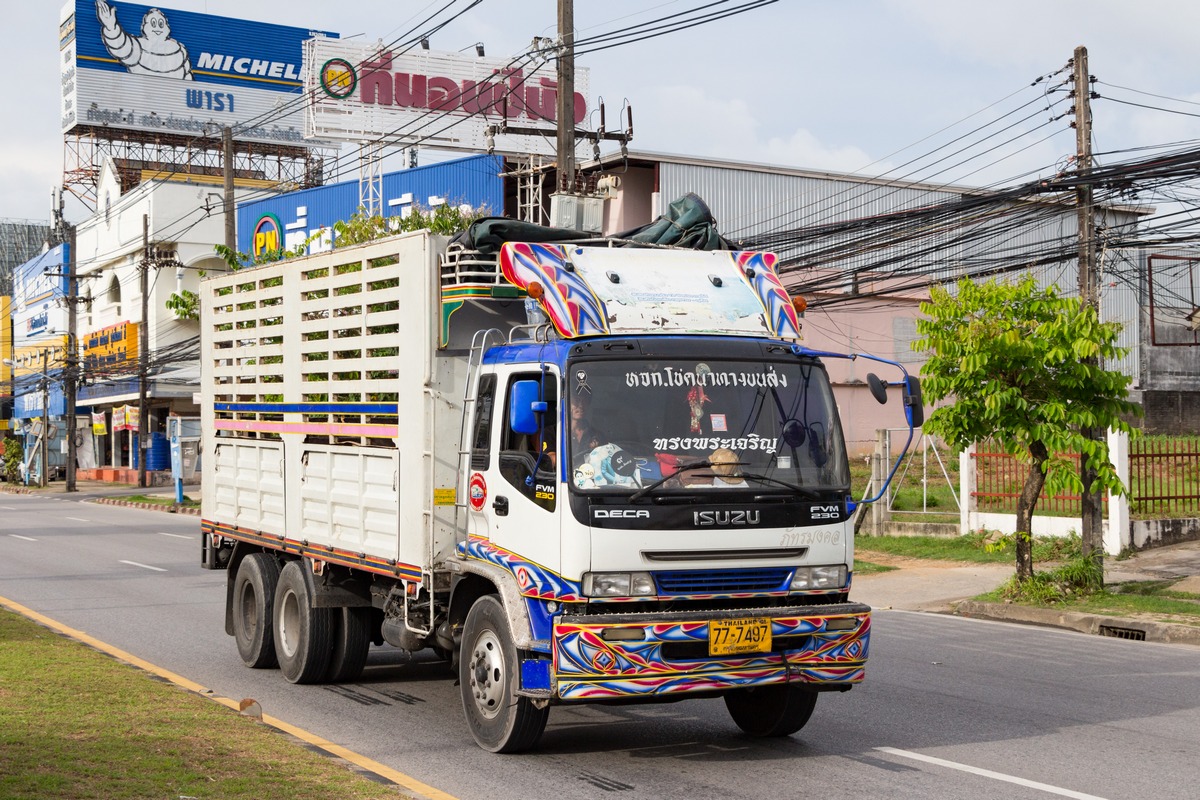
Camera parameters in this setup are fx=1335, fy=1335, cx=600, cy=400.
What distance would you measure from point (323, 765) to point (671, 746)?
2.20 m

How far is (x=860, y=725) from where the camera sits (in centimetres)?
884

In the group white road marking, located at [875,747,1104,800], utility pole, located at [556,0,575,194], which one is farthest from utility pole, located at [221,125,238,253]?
white road marking, located at [875,747,1104,800]

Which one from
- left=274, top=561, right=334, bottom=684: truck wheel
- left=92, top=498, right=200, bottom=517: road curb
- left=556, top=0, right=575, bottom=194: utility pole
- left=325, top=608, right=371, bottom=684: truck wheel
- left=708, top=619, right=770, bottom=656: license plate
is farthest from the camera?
left=92, top=498, right=200, bottom=517: road curb

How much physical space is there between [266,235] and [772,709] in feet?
125

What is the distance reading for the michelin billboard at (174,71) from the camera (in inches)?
2213

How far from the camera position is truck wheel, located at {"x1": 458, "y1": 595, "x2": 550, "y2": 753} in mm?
7543

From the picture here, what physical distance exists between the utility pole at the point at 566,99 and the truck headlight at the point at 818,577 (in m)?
A: 10.2

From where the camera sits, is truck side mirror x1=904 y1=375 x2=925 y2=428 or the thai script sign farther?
the thai script sign

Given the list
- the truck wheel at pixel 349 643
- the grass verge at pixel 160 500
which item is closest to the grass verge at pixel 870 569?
the truck wheel at pixel 349 643

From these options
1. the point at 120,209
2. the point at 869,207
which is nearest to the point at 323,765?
the point at 869,207

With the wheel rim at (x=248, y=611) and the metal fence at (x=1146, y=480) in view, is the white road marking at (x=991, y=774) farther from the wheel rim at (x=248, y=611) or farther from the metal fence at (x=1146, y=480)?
the metal fence at (x=1146, y=480)

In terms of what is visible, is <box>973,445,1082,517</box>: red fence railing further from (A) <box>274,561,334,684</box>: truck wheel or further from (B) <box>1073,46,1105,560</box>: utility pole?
(A) <box>274,561,334,684</box>: truck wheel

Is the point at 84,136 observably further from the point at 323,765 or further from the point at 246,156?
the point at 323,765

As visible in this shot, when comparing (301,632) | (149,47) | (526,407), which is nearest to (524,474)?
(526,407)
